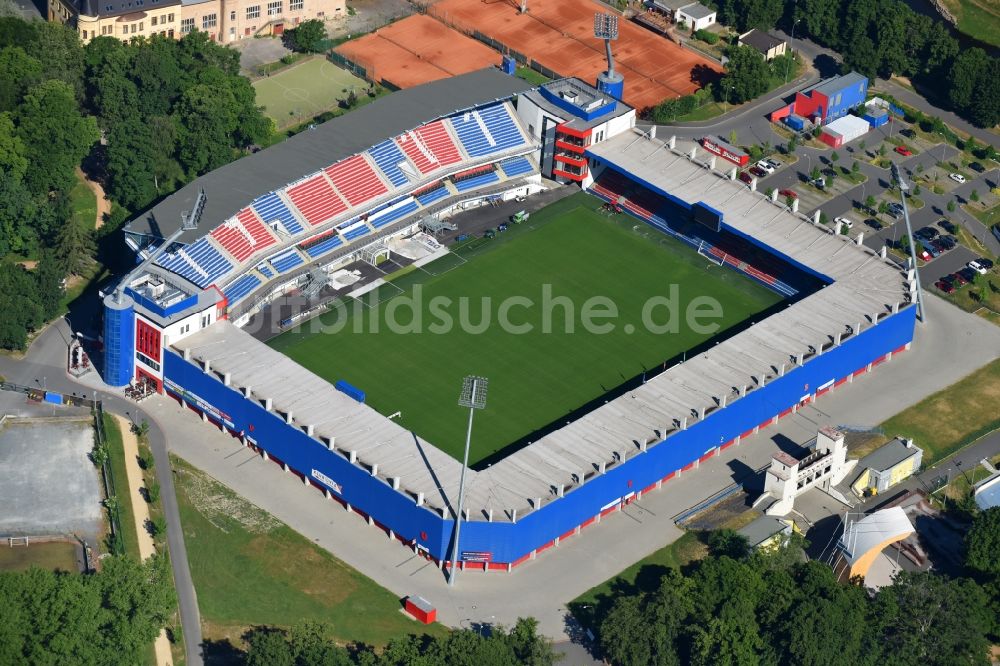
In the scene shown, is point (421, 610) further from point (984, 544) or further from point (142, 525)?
point (984, 544)

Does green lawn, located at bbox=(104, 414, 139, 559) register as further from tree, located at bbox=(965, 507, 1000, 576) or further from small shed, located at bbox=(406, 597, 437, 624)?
tree, located at bbox=(965, 507, 1000, 576)

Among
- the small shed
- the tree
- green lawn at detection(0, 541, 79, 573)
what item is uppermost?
the tree

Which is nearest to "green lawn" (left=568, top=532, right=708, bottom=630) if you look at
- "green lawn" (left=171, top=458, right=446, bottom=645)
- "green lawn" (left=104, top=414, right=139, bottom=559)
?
"green lawn" (left=171, top=458, right=446, bottom=645)

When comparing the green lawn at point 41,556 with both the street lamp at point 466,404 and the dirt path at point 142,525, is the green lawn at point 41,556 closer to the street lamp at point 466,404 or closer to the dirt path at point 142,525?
the dirt path at point 142,525

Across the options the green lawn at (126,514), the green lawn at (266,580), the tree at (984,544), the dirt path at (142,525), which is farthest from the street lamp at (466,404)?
the tree at (984,544)

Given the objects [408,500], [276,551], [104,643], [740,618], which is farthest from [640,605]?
[104,643]

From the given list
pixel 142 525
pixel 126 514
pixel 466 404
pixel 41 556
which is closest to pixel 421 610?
pixel 466 404
